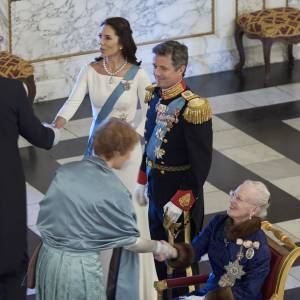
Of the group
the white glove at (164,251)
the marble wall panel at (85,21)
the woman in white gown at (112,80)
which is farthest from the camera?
the marble wall panel at (85,21)

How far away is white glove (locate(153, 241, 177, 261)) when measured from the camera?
512cm

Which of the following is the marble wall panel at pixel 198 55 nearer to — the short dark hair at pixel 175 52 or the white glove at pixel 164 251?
the short dark hair at pixel 175 52

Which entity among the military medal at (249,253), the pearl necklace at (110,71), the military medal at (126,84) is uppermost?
the pearl necklace at (110,71)

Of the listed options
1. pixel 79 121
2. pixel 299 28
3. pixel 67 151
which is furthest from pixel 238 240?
pixel 299 28

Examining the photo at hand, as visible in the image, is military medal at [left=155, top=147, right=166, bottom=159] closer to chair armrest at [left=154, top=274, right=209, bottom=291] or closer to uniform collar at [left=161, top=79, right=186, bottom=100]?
uniform collar at [left=161, top=79, right=186, bottom=100]

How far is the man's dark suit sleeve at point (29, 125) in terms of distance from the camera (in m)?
5.25

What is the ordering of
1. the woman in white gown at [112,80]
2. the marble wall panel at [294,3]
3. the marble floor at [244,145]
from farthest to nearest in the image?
1. the marble wall panel at [294,3]
2. the marble floor at [244,145]
3. the woman in white gown at [112,80]

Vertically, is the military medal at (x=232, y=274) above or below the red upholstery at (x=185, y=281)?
above

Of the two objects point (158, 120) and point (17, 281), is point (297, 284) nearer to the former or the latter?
point (158, 120)

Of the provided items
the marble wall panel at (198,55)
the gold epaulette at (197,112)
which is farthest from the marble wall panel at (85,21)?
the gold epaulette at (197,112)

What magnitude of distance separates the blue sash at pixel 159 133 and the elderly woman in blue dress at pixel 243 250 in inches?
26.9

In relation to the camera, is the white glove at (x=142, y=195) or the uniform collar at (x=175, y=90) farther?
→ the white glove at (x=142, y=195)

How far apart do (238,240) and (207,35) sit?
581cm

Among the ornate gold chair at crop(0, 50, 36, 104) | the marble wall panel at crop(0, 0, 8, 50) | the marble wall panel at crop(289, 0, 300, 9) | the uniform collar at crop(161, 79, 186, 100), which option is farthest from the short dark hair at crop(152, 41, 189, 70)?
the marble wall panel at crop(289, 0, 300, 9)
